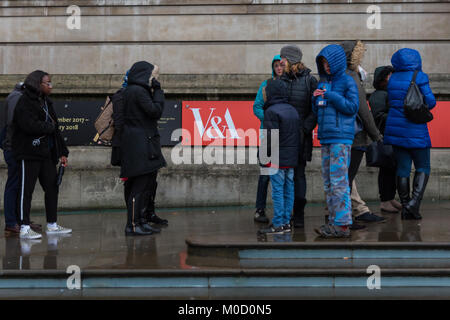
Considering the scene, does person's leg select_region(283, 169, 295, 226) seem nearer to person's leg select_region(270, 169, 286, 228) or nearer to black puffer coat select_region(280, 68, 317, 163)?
person's leg select_region(270, 169, 286, 228)

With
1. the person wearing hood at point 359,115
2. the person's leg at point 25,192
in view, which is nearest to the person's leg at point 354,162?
the person wearing hood at point 359,115

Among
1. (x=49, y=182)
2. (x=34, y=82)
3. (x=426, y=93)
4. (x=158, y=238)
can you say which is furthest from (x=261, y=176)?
(x=34, y=82)

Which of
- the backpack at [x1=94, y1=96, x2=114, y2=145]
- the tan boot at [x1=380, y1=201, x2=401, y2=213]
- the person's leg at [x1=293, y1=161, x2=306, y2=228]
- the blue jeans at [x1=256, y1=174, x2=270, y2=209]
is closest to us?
the person's leg at [x1=293, y1=161, x2=306, y2=228]

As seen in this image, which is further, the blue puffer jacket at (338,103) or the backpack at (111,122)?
the backpack at (111,122)

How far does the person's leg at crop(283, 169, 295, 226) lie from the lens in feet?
21.6

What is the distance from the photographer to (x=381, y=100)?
7.79 meters

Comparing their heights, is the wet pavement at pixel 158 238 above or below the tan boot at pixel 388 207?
below

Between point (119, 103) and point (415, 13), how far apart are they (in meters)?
5.41

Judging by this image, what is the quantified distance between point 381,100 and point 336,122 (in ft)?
6.13

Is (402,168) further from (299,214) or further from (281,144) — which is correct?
(281,144)

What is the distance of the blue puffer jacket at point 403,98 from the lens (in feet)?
23.3

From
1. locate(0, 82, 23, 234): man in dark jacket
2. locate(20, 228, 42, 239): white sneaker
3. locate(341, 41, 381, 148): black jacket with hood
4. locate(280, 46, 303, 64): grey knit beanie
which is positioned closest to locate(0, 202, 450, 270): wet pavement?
locate(20, 228, 42, 239): white sneaker

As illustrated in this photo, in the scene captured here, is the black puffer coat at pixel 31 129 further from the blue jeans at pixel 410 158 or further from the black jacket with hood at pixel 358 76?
the blue jeans at pixel 410 158

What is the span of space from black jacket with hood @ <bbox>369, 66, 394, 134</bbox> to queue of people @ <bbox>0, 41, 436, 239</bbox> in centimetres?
1
